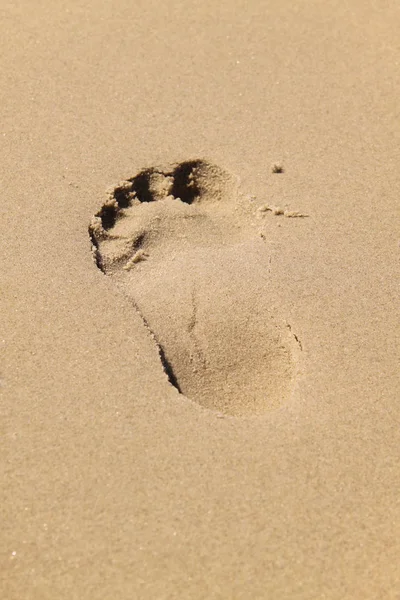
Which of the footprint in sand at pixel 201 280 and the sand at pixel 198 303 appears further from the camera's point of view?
the footprint in sand at pixel 201 280

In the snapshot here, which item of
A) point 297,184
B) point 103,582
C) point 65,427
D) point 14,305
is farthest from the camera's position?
point 297,184

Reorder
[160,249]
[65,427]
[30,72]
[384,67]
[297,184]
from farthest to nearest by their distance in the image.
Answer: [384,67] → [30,72] → [297,184] → [160,249] → [65,427]

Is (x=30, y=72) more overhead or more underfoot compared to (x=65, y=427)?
more overhead

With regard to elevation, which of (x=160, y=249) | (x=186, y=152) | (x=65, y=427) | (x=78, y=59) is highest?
(x=78, y=59)

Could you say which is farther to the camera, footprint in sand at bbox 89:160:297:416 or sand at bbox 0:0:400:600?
footprint in sand at bbox 89:160:297:416

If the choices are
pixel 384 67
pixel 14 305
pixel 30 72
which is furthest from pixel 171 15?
pixel 14 305

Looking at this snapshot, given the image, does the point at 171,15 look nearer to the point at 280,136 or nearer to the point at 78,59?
the point at 78,59
